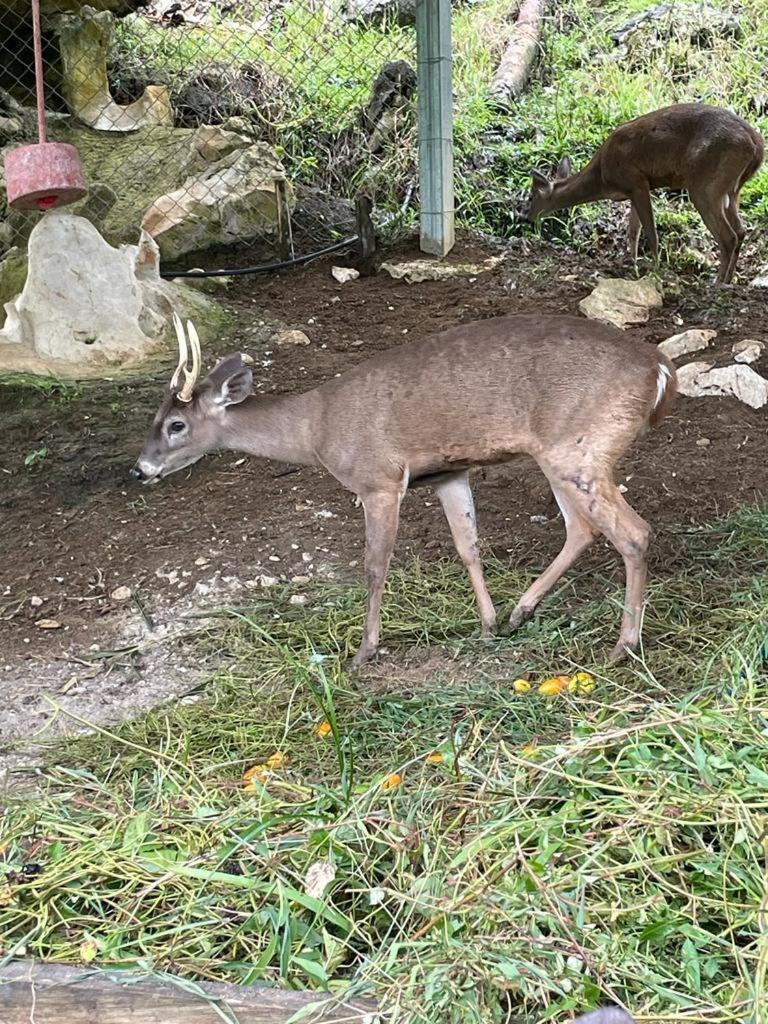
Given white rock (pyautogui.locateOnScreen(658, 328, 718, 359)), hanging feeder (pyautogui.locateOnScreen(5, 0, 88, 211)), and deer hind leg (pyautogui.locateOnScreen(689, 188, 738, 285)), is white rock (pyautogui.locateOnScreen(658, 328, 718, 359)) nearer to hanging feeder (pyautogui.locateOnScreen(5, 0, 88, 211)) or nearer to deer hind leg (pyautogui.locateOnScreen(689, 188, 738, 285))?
deer hind leg (pyautogui.locateOnScreen(689, 188, 738, 285))

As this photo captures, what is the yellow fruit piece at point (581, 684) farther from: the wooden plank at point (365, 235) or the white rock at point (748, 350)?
the wooden plank at point (365, 235)

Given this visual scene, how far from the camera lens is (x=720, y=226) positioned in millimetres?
8469

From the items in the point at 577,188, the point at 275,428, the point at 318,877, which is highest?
the point at 318,877

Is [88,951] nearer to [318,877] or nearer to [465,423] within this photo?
[318,877]

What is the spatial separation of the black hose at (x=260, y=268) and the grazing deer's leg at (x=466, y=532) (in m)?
3.95

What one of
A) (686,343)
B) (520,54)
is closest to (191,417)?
(686,343)

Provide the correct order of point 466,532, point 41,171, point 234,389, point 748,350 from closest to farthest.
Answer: point 41,171
point 466,532
point 234,389
point 748,350

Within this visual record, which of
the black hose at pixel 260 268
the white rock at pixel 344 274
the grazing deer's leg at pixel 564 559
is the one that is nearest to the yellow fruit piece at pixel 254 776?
the grazing deer's leg at pixel 564 559

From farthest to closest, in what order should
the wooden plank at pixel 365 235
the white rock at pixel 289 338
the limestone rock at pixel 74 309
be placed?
the wooden plank at pixel 365 235
the white rock at pixel 289 338
the limestone rock at pixel 74 309

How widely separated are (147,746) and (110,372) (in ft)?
12.2

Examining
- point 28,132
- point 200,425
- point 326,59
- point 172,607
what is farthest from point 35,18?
point 326,59

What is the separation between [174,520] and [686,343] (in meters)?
3.27

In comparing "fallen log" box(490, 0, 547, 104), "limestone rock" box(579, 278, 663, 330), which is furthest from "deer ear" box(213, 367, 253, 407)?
"fallen log" box(490, 0, 547, 104)

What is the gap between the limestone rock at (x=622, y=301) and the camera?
25.0ft
